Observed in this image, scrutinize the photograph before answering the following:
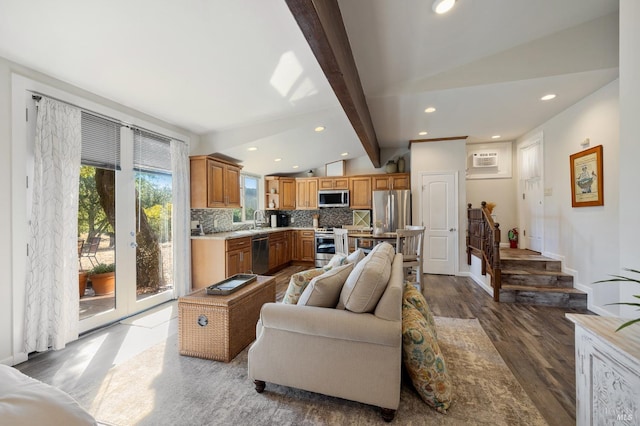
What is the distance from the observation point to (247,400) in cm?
174

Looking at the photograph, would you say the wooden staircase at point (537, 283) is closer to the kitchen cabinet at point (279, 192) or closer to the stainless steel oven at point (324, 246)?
the stainless steel oven at point (324, 246)

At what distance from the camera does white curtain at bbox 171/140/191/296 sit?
379cm

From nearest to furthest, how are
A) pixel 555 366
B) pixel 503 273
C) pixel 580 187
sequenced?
1. pixel 555 366
2. pixel 580 187
3. pixel 503 273

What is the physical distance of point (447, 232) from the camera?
16.8ft

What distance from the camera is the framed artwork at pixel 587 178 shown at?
123 inches

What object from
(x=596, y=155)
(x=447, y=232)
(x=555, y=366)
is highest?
(x=596, y=155)

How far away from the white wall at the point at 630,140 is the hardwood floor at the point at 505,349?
2.34 ft

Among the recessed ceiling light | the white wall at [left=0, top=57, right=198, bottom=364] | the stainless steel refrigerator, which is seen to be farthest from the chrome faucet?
the recessed ceiling light

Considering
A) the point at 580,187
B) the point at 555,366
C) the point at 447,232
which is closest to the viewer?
the point at 555,366

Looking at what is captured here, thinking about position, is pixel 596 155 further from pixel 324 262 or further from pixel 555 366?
pixel 324 262

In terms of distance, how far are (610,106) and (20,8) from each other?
5.52 metres

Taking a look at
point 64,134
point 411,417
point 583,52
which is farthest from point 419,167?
point 64,134

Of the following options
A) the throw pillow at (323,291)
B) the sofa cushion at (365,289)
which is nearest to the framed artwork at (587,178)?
the sofa cushion at (365,289)

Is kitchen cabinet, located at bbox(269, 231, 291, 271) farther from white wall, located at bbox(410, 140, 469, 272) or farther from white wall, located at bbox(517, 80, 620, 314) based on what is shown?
white wall, located at bbox(517, 80, 620, 314)
